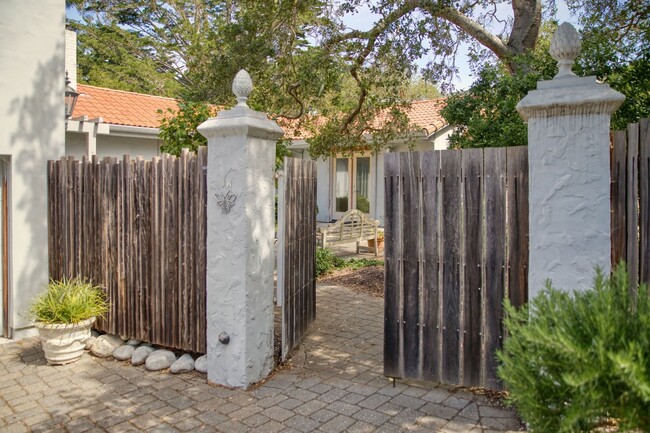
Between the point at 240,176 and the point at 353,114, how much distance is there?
5.69m

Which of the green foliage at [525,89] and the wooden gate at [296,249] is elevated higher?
the green foliage at [525,89]

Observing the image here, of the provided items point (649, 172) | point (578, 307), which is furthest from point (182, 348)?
point (649, 172)

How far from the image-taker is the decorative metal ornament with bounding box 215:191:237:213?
4145mm

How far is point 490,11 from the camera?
8.58 meters

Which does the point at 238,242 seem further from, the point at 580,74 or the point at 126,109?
the point at 126,109

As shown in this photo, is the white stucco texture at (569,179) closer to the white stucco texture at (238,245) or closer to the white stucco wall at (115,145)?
the white stucco texture at (238,245)

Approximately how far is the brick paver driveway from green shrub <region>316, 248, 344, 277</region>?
436 cm

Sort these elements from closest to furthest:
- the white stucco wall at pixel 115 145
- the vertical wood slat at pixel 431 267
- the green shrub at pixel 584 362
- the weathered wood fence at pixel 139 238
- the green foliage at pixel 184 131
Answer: the green shrub at pixel 584 362 → the vertical wood slat at pixel 431 267 → the weathered wood fence at pixel 139 238 → the green foliage at pixel 184 131 → the white stucco wall at pixel 115 145

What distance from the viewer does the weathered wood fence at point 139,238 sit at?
180 inches

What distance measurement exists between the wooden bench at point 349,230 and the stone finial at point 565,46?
676 cm

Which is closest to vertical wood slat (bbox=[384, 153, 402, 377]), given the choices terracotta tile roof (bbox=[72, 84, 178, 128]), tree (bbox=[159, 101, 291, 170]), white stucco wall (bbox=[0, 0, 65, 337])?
tree (bbox=[159, 101, 291, 170])

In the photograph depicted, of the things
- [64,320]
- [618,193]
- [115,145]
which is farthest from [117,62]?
[618,193]

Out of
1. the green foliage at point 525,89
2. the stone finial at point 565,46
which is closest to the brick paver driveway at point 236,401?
the stone finial at point 565,46

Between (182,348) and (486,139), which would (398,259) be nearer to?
(182,348)
